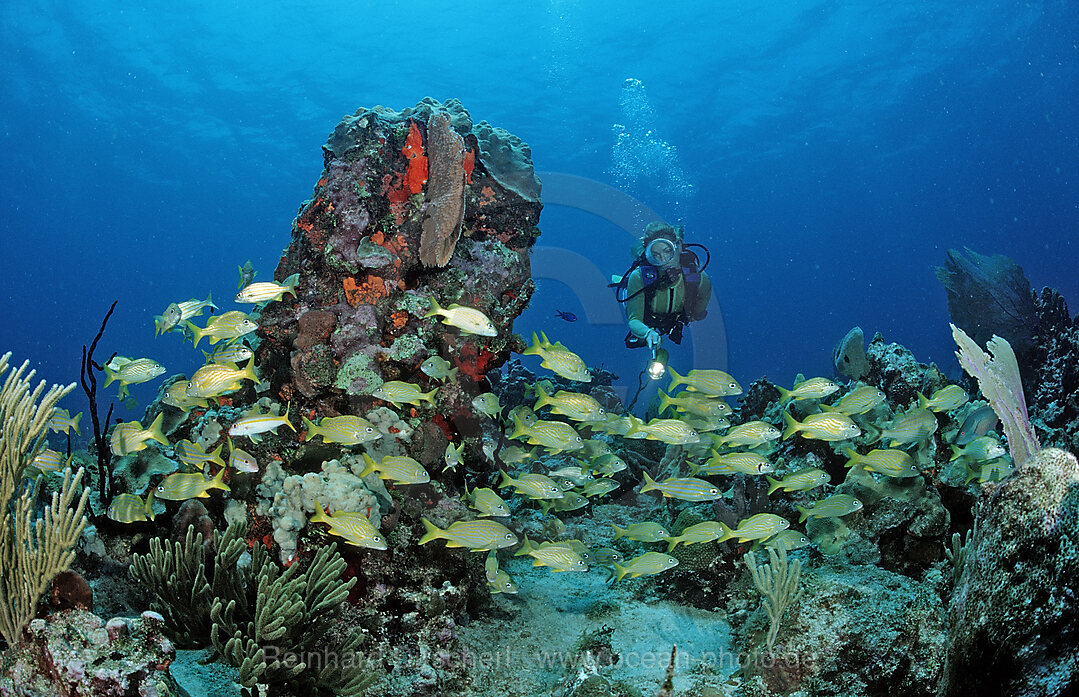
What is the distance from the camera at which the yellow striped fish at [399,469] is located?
13.8 feet

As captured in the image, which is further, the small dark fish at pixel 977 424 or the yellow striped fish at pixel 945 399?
the small dark fish at pixel 977 424

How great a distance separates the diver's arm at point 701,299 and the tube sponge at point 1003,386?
5.28m

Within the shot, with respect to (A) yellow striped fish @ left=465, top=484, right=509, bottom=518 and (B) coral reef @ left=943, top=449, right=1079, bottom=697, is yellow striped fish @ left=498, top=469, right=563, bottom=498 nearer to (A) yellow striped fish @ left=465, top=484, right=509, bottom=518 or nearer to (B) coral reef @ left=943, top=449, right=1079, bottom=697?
(A) yellow striped fish @ left=465, top=484, right=509, bottom=518

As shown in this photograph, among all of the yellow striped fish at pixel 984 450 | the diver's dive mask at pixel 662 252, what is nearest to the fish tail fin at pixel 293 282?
the diver's dive mask at pixel 662 252

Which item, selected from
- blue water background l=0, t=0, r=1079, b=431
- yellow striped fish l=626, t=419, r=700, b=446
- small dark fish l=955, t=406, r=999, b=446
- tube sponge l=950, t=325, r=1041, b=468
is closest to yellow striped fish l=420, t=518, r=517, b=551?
yellow striped fish l=626, t=419, r=700, b=446

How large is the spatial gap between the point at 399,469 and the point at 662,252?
16.7 ft

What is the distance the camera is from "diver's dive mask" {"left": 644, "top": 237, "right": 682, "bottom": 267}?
757 cm

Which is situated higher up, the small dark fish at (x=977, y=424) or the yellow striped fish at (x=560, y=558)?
the small dark fish at (x=977, y=424)

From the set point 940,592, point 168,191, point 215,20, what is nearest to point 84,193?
point 168,191

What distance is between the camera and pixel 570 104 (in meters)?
40.9

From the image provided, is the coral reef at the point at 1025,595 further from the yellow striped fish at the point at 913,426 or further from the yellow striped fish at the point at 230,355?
the yellow striped fish at the point at 230,355

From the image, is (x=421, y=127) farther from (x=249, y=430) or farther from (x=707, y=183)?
(x=707, y=183)

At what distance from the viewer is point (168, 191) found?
61.9 m

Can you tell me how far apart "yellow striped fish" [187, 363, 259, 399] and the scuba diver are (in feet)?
16.9
